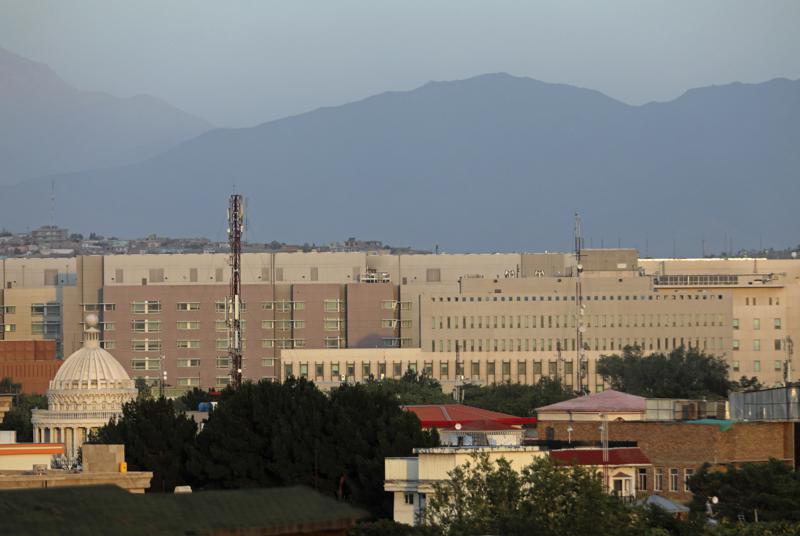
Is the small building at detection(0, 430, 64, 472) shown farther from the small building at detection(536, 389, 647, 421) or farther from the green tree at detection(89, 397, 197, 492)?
the small building at detection(536, 389, 647, 421)

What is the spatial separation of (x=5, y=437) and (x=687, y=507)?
23625mm

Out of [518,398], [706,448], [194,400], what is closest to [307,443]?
[706,448]

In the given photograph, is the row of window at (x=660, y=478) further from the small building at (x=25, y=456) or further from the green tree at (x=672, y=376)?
the green tree at (x=672, y=376)

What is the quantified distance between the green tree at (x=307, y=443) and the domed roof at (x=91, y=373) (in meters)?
25.0

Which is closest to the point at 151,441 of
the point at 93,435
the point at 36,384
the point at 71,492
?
the point at 93,435

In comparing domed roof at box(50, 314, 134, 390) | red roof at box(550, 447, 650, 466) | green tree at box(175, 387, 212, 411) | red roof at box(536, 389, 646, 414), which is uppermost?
domed roof at box(50, 314, 134, 390)

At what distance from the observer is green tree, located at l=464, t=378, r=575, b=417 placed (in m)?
135

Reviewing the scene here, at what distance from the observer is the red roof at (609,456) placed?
2963 inches

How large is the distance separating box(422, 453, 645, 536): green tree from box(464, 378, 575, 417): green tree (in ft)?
239

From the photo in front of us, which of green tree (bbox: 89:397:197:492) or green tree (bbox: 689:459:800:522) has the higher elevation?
green tree (bbox: 89:397:197:492)

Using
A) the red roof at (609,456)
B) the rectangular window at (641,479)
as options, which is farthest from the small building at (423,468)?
the rectangular window at (641,479)

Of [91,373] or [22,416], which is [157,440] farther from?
[22,416]

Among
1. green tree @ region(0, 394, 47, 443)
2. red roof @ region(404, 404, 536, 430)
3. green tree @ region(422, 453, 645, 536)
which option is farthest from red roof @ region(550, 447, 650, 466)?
green tree @ region(0, 394, 47, 443)

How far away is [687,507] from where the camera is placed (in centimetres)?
7044
